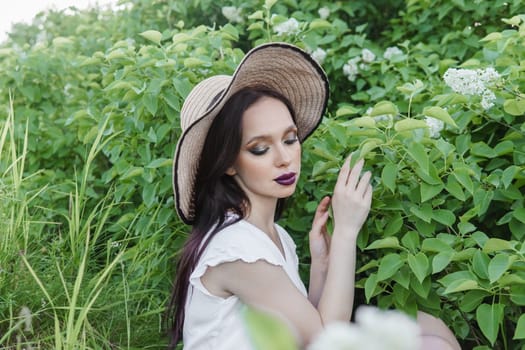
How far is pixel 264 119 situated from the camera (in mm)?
2076

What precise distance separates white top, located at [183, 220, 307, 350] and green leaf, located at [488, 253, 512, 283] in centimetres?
49

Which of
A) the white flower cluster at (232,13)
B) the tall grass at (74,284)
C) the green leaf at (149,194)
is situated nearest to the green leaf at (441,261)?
the tall grass at (74,284)

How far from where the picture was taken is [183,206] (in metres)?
2.22

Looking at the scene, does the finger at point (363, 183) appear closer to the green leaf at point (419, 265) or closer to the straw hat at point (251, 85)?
the green leaf at point (419, 265)

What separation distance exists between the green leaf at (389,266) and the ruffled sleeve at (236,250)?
0.25 meters

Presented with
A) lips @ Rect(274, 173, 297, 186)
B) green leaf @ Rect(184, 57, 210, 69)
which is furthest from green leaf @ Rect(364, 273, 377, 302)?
green leaf @ Rect(184, 57, 210, 69)

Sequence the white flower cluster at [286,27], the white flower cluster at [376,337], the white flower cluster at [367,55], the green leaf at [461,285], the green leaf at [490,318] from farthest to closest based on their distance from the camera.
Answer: the white flower cluster at [367,55] → the white flower cluster at [286,27] → the green leaf at [490,318] → the green leaf at [461,285] → the white flower cluster at [376,337]

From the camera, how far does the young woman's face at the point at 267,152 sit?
206cm

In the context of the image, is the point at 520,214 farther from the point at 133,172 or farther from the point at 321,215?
the point at 133,172

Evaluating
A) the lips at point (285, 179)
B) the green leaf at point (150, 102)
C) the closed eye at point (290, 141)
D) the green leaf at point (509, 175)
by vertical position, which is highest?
the closed eye at point (290, 141)

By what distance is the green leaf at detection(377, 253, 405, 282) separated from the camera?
6.68 feet

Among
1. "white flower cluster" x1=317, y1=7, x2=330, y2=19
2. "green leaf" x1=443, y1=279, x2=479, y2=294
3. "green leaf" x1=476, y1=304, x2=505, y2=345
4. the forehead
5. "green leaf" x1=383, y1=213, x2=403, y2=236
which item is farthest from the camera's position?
"white flower cluster" x1=317, y1=7, x2=330, y2=19

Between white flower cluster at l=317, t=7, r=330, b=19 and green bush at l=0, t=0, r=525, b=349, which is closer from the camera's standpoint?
green bush at l=0, t=0, r=525, b=349

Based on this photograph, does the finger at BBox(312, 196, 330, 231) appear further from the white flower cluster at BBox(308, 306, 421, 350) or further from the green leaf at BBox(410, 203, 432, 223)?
the white flower cluster at BBox(308, 306, 421, 350)
